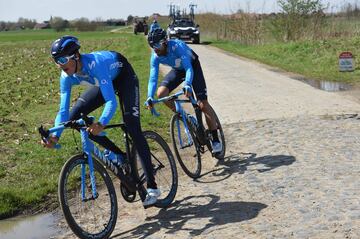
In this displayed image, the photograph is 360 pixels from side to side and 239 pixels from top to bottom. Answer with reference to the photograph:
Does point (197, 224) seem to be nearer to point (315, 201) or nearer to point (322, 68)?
point (315, 201)

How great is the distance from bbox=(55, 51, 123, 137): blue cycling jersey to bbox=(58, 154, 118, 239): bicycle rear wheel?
428 millimetres

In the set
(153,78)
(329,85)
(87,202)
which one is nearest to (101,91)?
(87,202)

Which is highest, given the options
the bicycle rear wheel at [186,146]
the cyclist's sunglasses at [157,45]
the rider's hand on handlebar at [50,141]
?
the cyclist's sunglasses at [157,45]

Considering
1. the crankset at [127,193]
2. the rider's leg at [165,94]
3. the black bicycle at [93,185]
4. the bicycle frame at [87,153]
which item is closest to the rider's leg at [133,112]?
the black bicycle at [93,185]

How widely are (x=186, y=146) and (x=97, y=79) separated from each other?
7.91 ft

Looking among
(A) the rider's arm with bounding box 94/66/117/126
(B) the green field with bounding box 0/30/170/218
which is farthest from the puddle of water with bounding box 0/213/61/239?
(A) the rider's arm with bounding box 94/66/117/126

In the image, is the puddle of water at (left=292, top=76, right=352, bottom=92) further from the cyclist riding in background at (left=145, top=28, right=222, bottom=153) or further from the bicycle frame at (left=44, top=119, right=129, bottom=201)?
the bicycle frame at (left=44, top=119, right=129, bottom=201)

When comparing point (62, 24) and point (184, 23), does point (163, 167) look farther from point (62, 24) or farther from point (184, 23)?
point (62, 24)

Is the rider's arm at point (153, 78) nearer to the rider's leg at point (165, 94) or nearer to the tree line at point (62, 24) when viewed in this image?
the rider's leg at point (165, 94)

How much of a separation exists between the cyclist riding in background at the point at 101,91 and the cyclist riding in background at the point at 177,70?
907 mm

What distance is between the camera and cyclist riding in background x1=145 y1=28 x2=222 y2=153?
6.73m

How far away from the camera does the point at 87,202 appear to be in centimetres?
552

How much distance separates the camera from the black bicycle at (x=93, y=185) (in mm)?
4977

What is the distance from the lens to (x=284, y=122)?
33.5 ft
